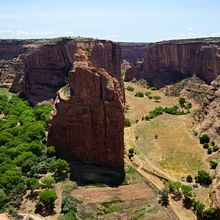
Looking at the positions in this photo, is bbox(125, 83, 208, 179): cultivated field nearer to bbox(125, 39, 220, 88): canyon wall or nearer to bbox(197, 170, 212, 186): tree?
bbox(197, 170, 212, 186): tree

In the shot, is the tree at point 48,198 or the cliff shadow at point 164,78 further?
the cliff shadow at point 164,78

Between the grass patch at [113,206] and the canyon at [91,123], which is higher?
the canyon at [91,123]

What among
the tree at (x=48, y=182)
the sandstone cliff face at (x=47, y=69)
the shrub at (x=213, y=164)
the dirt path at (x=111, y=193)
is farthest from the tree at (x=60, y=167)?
the sandstone cliff face at (x=47, y=69)

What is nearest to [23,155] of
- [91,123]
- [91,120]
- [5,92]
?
[91,123]

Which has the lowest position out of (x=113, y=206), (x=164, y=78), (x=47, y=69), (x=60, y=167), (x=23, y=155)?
(x=113, y=206)

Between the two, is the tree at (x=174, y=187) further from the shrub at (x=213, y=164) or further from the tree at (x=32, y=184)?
the tree at (x=32, y=184)

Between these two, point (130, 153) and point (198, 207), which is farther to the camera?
point (130, 153)

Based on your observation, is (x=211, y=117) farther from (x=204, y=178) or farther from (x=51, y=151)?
(x=51, y=151)

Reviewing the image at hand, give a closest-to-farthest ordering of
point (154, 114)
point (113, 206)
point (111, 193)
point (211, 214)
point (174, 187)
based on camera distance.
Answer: point (211, 214) < point (113, 206) < point (111, 193) < point (174, 187) < point (154, 114)
